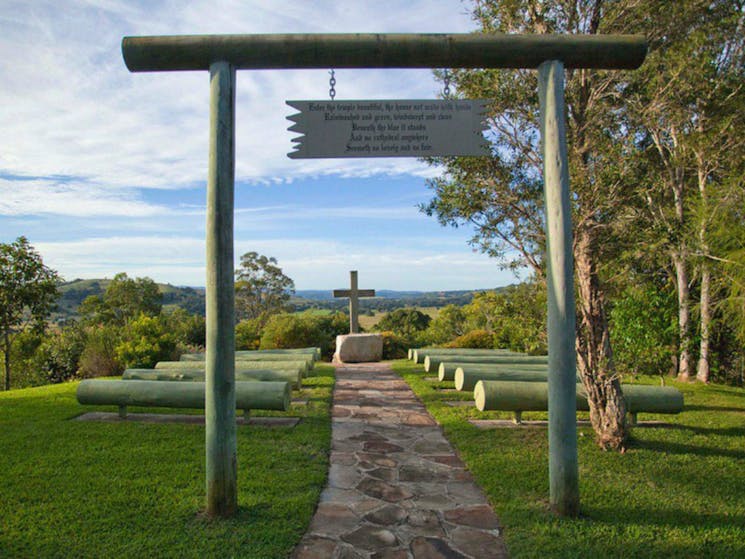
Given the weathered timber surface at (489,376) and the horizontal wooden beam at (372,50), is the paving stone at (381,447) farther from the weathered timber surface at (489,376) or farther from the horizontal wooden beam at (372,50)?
the horizontal wooden beam at (372,50)

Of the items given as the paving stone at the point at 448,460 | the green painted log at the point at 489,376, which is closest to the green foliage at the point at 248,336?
the green painted log at the point at 489,376

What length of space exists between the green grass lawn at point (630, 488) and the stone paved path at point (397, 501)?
8.5 inches

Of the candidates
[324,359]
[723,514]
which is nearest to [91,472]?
[723,514]

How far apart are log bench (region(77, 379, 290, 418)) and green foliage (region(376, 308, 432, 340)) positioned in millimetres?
22998

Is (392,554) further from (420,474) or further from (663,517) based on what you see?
(663,517)

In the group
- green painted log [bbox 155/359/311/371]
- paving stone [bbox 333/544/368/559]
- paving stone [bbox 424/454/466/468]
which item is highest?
green painted log [bbox 155/359/311/371]

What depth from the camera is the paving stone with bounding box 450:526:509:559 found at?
10.9ft

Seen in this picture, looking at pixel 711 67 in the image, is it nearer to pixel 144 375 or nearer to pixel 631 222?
pixel 631 222

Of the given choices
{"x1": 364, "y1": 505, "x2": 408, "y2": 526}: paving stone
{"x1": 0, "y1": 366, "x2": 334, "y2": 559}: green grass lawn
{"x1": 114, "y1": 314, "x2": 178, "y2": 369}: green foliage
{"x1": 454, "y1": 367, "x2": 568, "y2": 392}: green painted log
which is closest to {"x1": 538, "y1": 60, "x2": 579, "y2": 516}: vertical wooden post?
{"x1": 364, "y1": 505, "x2": 408, "y2": 526}: paving stone

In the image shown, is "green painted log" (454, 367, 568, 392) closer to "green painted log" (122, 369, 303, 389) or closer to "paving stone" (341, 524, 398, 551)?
"green painted log" (122, 369, 303, 389)

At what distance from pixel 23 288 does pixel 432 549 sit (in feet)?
45.6

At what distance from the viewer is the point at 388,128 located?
3893 mm

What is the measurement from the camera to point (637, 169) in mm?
5223

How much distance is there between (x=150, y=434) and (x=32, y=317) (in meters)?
9.96
